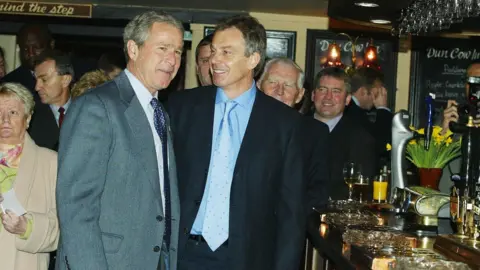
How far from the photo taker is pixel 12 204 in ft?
13.7

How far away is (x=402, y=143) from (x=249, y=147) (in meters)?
1.92

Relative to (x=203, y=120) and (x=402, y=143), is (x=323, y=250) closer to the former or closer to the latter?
(x=203, y=120)

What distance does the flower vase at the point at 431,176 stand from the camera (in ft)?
17.2

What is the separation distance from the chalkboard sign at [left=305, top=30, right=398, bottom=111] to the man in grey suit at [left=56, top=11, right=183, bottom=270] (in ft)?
22.6

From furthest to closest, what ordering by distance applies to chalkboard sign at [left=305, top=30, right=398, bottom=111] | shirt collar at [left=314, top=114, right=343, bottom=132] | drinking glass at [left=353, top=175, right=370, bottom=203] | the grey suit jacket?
chalkboard sign at [left=305, top=30, right=398, bottom=111]
shirt collar at [left=314, top=114, right=343, bottom=132]
drinking glass at [left=353, top=175, right=370, bottom=203]
the grey suit jacket

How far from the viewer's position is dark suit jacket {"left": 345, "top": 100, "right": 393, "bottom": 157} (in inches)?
296

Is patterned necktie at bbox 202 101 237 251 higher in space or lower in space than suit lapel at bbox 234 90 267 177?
lower

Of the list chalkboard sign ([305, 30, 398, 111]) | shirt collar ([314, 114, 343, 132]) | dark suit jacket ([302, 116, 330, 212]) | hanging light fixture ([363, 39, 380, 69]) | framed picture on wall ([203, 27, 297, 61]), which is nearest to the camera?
dark suit jacket ([302, 116, 330, 212])

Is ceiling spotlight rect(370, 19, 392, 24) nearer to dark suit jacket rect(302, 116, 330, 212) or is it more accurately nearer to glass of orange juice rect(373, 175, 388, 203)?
glass of orange juice rect(373, 175, 388, 203)

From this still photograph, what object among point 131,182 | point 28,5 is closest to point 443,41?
point 28,5

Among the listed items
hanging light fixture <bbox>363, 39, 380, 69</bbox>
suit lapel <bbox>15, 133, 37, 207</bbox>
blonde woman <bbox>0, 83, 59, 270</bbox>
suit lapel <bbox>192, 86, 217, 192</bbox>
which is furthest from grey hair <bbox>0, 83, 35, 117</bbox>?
hanging light fixture <bbox>363, 39, 380, 69</bbox>

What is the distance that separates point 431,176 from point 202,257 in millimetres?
2017

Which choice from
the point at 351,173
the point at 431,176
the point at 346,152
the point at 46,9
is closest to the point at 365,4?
the point at 346,152

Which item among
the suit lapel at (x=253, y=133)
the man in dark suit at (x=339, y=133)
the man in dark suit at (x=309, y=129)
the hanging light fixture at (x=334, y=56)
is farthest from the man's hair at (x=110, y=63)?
the suit lapel at (x=253, y=133)
